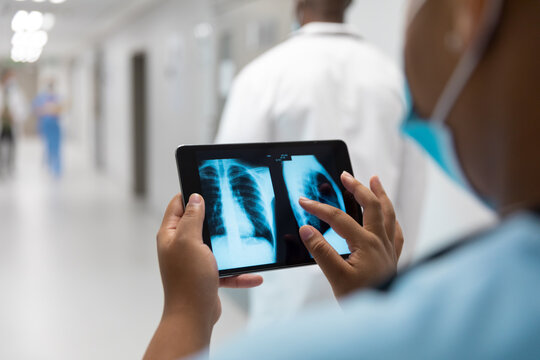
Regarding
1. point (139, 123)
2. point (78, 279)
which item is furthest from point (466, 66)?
point (139, 123)

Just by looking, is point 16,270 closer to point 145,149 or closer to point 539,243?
point 145,149

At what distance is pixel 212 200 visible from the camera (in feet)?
2.48

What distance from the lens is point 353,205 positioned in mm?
797

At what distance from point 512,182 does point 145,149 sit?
8056 mm

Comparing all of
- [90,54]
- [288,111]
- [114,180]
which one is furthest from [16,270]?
[90,54]

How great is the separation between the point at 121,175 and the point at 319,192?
8.74 m

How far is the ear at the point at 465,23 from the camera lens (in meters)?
0.36

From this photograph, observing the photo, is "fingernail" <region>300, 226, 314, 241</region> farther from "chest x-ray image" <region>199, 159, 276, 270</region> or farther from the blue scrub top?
the blue scrub top

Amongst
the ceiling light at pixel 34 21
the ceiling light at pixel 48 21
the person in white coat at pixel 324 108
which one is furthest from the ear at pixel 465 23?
the ceiling light at pixel 48 21

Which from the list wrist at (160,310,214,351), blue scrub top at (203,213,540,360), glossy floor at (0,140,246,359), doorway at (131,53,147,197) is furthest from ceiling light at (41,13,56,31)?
blue scrub top at (203,213,540,360)

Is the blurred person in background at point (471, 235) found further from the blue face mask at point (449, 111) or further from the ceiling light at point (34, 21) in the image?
the ceiling light at point (34, 21)

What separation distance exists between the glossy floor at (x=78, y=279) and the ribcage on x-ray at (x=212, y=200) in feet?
2.56

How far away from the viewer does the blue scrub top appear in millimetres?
308

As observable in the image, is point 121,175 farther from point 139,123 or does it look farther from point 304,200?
point 304,200
